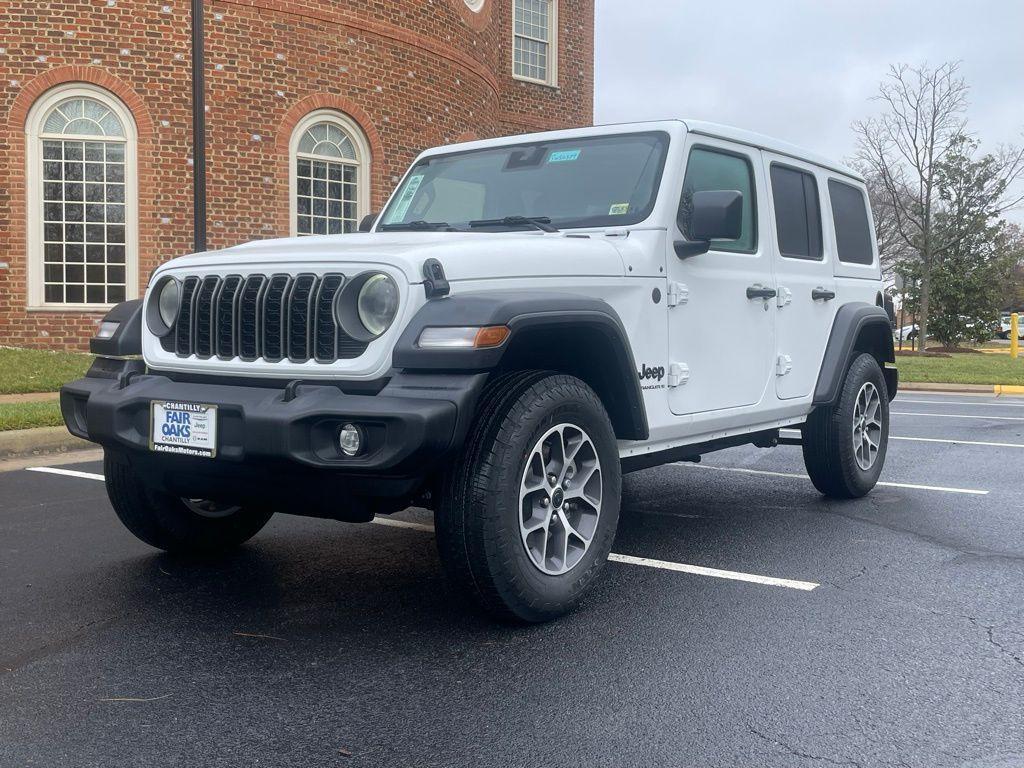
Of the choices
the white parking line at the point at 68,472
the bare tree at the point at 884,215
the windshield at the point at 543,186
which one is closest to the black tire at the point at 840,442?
the windshield at the point at 543,186

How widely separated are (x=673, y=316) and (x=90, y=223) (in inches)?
489

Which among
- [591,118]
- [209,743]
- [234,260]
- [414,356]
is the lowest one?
[209,743]

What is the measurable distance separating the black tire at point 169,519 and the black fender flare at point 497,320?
1.45 metres

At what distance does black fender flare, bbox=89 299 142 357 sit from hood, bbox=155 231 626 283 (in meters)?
0.25

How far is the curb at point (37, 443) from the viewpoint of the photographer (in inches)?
329

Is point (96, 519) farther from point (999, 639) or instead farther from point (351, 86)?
point (351, 86)

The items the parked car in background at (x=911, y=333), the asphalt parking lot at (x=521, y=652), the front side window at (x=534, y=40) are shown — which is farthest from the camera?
the parked car in background at (x=911, y=333)

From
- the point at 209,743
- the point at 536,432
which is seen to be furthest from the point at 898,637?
the point at 209,743

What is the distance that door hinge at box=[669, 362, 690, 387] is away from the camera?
472 cm

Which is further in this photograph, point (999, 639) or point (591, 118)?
point (591, 118)

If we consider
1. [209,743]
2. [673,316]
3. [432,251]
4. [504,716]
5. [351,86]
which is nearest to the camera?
[209,743]

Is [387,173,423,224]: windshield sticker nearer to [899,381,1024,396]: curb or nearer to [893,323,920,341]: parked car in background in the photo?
[899,381,1024,396]: curb

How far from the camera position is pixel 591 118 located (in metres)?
23.1

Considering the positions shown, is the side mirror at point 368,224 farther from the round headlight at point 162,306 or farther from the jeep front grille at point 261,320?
the jeep front grille at point 261,320
